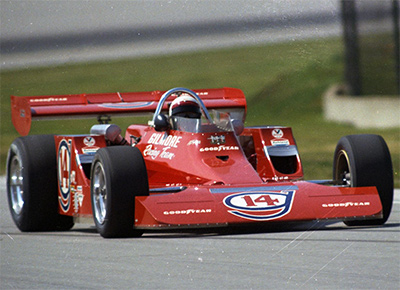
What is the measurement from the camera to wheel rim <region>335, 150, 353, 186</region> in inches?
326

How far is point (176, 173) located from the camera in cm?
816

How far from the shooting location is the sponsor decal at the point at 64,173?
855 centimetres

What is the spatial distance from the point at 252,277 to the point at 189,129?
278cm

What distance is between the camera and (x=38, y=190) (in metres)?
8.83

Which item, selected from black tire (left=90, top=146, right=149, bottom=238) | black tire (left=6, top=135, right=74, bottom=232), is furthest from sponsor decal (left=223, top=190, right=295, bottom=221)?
black tire (left=6, top=135, right=74, bottom=232)

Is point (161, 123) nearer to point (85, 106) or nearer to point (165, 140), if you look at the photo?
point (165, 140)

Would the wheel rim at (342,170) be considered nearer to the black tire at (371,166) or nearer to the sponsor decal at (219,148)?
the black tire at (371,166)

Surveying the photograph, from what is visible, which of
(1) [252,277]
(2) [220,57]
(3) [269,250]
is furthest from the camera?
(2) [220,57]

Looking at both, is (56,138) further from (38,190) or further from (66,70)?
(66,70)

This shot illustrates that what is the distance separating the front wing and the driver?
128 cm

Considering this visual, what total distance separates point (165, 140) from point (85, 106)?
5.14 feet

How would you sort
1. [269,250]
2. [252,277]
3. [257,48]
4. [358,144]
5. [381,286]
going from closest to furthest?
[381,286], [252,277], [269,250], [358,144], [257,48]

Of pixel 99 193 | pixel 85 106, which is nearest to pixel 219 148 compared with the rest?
pixel 99 193

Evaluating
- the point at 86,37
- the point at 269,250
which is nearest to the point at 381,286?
the point at 269,250
